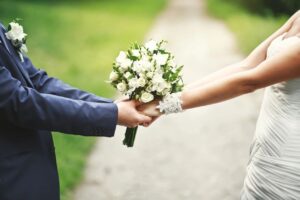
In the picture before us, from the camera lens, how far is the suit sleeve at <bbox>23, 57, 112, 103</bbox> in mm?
3070

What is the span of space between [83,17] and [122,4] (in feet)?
19.4

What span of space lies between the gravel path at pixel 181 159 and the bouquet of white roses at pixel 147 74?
2000 mm

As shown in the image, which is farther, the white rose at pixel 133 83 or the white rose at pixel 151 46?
the white rose at pixel 151 46

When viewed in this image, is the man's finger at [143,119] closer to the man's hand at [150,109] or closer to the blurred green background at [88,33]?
the man's hand at [150,109]

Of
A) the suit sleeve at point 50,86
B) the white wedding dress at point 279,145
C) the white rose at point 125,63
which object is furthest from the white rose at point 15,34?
the white wedding dress at point 279,145

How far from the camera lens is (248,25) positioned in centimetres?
1448

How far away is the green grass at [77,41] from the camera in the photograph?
6087 millimetres

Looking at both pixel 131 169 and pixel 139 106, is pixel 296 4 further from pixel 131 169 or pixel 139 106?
pixel 139 106

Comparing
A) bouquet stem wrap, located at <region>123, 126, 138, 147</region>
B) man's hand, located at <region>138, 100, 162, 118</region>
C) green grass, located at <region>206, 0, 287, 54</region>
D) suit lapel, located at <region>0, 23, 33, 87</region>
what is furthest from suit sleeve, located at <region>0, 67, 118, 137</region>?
green grass, located at <region>206, 0, 287, 54</region>

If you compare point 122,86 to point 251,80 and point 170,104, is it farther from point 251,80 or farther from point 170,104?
point 251,80

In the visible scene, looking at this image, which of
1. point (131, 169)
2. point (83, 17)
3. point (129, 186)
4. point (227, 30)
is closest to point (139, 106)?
point (129, 186)

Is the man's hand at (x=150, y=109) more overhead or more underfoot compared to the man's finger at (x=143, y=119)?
more overhead

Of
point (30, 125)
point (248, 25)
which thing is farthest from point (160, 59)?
point (248, 25)

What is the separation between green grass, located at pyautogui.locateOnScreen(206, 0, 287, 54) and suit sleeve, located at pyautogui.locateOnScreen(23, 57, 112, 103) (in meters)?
9.06
